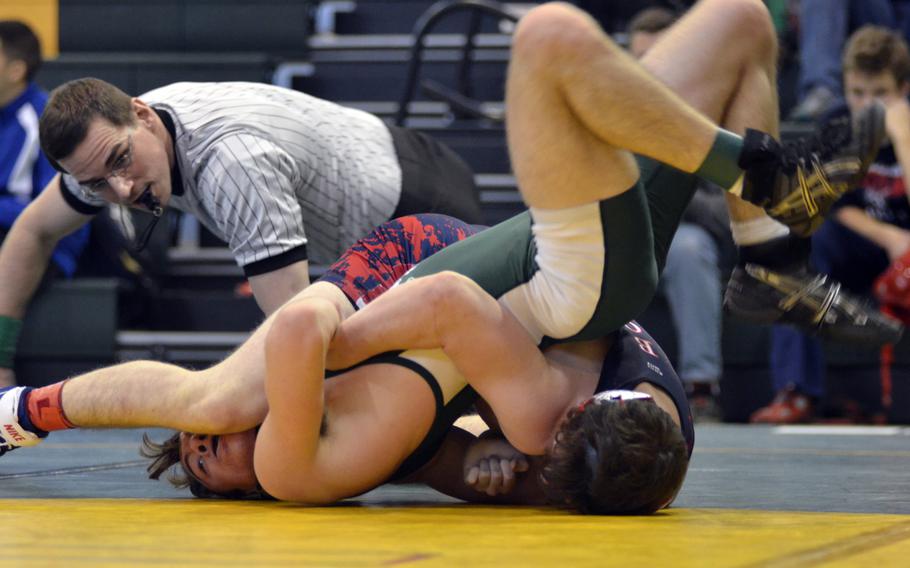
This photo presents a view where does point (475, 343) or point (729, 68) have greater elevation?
point (729, 68)

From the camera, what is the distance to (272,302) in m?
3.29

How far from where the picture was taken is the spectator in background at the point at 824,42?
232 inches

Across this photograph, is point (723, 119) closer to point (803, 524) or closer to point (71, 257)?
point (803, 524)

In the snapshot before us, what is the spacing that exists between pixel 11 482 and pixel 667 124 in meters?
1.65

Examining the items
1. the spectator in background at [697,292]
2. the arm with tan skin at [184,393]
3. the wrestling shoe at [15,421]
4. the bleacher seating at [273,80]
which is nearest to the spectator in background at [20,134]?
the bleacher seating at [273,80]

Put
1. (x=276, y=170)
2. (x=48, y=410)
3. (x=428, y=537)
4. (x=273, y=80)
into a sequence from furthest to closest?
(x=273, y=80) → (x=276, y=170) → (x=48, y=410) → (x=428, y=537)

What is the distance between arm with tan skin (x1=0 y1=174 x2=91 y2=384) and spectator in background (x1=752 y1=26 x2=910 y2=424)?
2.85 metres

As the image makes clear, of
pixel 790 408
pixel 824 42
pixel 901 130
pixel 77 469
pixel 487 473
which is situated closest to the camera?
pixel 487 473

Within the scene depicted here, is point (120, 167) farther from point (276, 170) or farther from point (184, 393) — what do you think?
point (184, 393)

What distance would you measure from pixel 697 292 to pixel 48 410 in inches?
118

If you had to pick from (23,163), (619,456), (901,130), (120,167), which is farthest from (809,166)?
(23,163)

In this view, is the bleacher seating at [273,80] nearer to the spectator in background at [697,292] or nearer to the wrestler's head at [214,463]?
the spectator in background at [697,292]

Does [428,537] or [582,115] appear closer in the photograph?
[428,537]

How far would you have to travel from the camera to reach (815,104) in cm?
585
